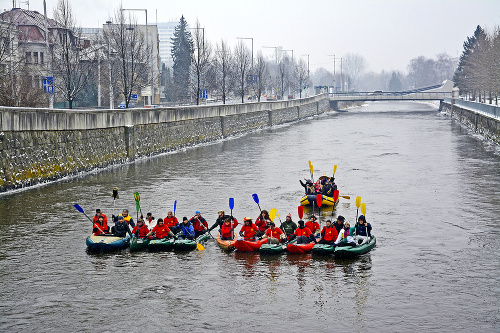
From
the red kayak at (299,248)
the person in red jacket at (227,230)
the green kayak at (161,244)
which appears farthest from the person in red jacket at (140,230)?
the red kayak at (299,248)

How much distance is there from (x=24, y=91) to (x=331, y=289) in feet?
122

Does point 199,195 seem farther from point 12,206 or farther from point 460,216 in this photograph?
point 460,216

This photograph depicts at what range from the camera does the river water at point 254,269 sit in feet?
57.1

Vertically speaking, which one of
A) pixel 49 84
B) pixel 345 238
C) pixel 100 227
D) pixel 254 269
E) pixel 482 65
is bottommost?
pixel 254 269

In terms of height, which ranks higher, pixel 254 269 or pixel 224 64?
pixel 224 64

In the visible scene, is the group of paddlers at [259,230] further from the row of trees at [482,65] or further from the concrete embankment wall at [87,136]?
the row of trees at [482,65]

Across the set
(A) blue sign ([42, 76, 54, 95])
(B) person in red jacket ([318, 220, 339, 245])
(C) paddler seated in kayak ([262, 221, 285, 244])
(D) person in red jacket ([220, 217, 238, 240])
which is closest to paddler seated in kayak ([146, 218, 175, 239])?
(D) person in red jacket ([220, 217, 238, 240])

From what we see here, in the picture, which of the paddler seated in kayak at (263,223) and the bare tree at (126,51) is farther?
the bare tree at (126,51)

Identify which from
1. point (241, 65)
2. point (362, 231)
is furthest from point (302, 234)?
point (241, 65)

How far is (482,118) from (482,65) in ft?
73.7

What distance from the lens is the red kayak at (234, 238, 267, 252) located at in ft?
76.8

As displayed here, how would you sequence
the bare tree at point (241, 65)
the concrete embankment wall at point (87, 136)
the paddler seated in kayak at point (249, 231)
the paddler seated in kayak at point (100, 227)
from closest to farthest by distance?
the paddler seated in kayak at point (249, 231) < the paddler seated in kayak at point (100, 227) < the concrete embankment wall at point (87, 136) < the bare tree at point (241, 65)

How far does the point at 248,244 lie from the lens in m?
23.5

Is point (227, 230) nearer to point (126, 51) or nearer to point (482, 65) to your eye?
point (126, 51)
